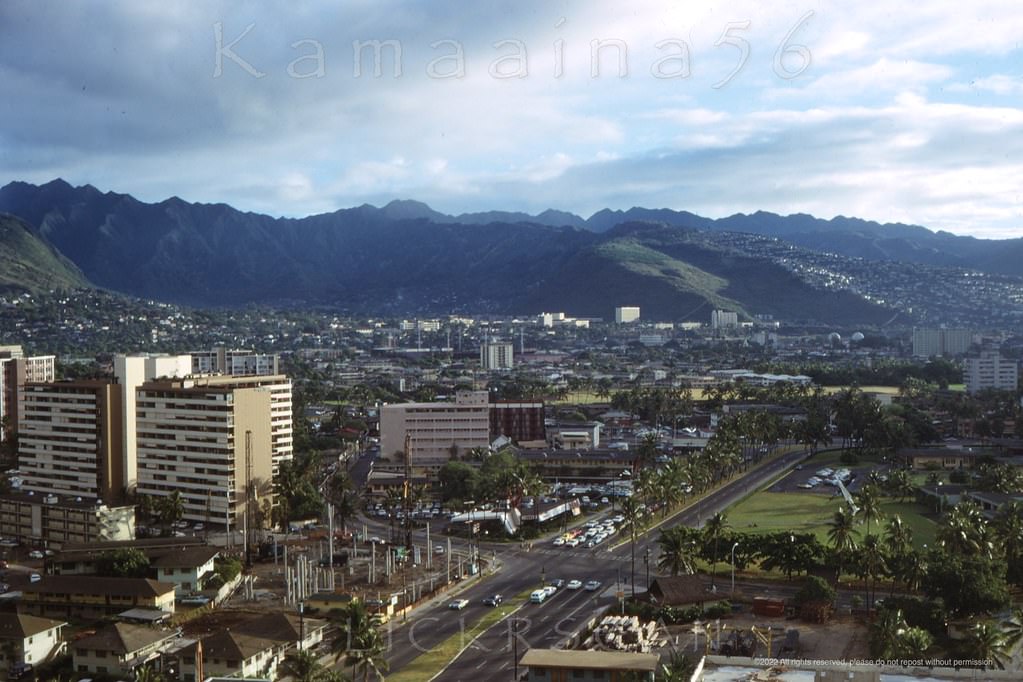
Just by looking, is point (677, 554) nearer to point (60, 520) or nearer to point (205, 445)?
point (205, 445)

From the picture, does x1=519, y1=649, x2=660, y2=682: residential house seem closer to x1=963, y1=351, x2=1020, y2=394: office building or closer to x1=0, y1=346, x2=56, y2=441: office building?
x1=0, y1=346, x2=56, y2=441: office building

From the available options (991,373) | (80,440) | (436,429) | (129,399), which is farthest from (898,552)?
(991,373)

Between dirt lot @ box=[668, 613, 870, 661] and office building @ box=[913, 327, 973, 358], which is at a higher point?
office building @ box=[913, 327, 973, 358]

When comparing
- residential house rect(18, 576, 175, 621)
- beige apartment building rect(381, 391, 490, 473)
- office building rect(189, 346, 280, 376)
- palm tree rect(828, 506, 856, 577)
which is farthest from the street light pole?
office building rect(189, 346, 280, 376)

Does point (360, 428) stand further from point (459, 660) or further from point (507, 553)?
point (459, 660)

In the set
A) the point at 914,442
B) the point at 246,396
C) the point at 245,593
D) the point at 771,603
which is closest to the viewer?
the point at 771,603

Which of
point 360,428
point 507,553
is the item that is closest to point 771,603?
point 507,553

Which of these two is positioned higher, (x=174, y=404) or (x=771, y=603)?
(x=174, y=404)
